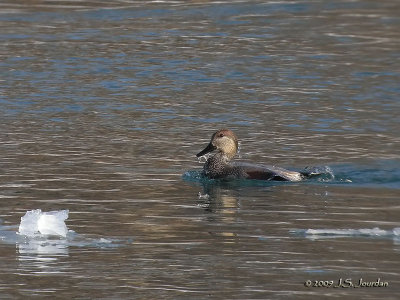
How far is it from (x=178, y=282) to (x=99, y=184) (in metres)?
4.08

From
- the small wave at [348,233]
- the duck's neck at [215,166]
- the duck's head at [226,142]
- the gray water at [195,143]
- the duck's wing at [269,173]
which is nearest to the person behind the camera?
the gray water at [195,143]

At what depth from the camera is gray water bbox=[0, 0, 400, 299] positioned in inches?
352

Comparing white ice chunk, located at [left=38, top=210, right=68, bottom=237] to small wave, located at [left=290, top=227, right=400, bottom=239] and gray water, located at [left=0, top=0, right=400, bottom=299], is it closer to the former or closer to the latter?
gray water, located at [left=0, top=0, right=400, bottom=299]

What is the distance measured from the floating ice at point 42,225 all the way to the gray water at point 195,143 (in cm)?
12

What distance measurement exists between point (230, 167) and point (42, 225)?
410cm

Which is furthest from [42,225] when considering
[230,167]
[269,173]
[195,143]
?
[195,143]

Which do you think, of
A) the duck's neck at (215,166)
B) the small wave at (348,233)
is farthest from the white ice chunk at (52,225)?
the duck's neck at (215,166)

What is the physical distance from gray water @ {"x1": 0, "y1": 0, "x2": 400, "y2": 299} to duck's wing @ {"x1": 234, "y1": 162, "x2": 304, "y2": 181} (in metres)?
0.11

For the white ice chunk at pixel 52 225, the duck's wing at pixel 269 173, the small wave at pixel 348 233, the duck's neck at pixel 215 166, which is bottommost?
the duck's neck at pixel 215 166

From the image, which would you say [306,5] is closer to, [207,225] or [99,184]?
[99,184]

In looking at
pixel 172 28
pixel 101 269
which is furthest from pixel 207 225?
pixel 172 28

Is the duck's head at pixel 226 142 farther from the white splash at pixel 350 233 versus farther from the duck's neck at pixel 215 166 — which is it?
the white splash at pixel 350 233

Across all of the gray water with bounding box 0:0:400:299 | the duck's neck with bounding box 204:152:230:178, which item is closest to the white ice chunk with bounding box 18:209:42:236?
the gray water with bounding box 0:0:400:299

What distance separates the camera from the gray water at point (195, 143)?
894cm
